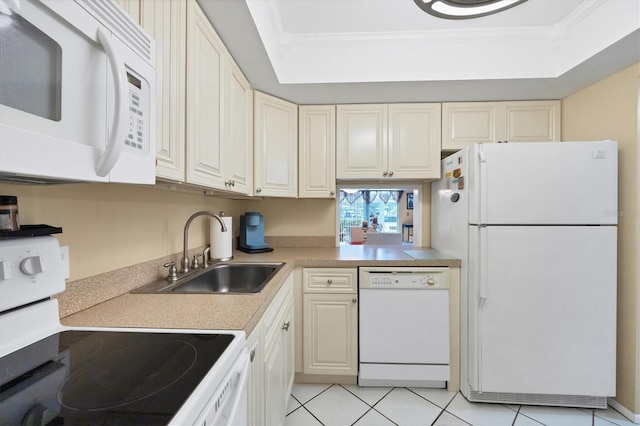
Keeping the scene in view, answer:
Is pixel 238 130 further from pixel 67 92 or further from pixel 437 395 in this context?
pixel 437 395

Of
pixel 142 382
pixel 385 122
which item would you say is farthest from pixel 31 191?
pixel 385 122

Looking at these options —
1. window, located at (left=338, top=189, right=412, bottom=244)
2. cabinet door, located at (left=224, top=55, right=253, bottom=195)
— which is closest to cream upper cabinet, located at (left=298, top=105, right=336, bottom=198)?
cabinet door, located at (left=224, top=55, right=253, bottom=195)

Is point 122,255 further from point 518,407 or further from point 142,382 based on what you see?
point 518,407

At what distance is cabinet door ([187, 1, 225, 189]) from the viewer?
111 cm

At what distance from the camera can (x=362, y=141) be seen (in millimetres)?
2244

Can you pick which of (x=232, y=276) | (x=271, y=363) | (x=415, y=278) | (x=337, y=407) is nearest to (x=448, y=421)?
(x=337, y=407)

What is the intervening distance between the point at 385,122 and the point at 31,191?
2112mm

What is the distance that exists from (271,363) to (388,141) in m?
1.81

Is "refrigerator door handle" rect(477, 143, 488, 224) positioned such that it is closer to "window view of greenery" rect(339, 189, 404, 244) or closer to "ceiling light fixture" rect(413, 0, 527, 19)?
"ceiling light fixture" rect(413, 0, 527, 19)

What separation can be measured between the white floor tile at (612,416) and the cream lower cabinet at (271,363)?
1.91 m

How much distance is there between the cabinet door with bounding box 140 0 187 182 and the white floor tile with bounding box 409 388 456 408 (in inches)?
78.8

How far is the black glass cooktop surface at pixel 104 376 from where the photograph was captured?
1.46 feet

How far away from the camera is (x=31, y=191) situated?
0.79 meters

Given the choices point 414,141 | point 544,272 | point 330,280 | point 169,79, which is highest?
point 414,141
